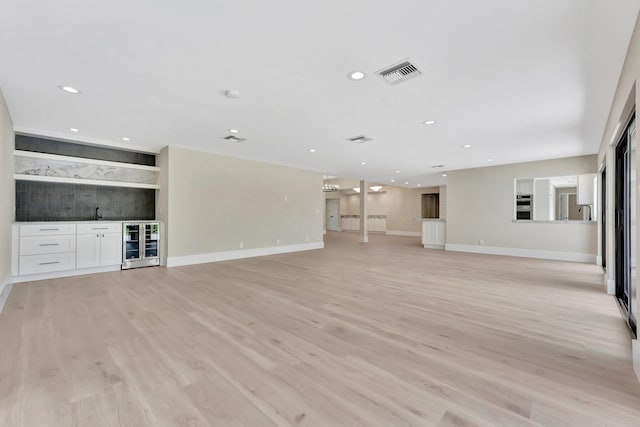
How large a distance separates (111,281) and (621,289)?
733cm

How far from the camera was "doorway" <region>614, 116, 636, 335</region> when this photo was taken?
120 inches

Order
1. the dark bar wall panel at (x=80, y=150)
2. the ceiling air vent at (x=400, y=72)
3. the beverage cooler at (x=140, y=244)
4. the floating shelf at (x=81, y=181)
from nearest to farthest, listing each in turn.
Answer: the ceiling air vent at (x=400, y=72) < the floating shelf at (x=81, y=181) < the dark bar wall panel at (x=80, y=150) < the beverage cooler at (x=140, y=244)

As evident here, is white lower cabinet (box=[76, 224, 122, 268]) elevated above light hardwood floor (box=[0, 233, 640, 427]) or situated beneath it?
elevated above

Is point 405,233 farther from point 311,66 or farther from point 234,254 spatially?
point 311,66

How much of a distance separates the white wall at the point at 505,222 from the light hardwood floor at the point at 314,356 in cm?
343

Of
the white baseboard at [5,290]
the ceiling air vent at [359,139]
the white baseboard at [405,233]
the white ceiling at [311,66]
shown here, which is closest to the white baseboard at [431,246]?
the white ceiling at [311,66]

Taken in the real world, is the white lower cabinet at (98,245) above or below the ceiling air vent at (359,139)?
below

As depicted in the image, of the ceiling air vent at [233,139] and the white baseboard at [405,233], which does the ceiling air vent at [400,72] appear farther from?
the white baseboard at [405,233]

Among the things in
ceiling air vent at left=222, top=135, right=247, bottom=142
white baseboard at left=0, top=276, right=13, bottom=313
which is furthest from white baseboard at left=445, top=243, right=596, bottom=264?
white baseboard at left=0, top=276, right=13, bottom=313

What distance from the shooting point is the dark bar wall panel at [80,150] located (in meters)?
5.05

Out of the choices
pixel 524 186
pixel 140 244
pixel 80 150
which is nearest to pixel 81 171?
pixel 80 150

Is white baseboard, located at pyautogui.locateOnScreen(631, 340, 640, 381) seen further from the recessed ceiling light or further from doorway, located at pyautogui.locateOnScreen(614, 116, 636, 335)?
the recessed ceiling light

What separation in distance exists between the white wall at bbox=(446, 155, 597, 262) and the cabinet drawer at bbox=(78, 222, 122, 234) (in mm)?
8542

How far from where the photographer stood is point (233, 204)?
6.92 metres
